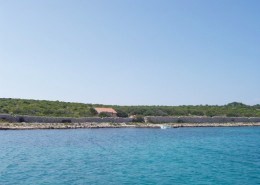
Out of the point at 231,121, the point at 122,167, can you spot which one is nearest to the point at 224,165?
the point at 122,167

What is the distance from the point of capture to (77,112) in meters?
65.8

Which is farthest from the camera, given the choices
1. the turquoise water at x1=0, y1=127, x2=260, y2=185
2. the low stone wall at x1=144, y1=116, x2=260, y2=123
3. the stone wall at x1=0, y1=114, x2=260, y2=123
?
the low stone wall at x1=144, y1=116, x2=260, y2=123

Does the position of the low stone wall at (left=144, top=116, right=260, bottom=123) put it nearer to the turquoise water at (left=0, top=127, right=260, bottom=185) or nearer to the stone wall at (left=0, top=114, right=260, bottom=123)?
the stone wall at (left=0, top=114, right=260, bottom=123)

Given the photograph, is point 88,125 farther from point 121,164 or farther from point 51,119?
point 121,164

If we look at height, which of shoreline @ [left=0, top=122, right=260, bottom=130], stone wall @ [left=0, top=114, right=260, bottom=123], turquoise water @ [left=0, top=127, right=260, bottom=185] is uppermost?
stone wall @ [left=0, top=114, right=260, bottom=123]

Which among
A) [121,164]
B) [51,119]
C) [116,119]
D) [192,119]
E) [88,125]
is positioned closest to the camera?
[121,164]

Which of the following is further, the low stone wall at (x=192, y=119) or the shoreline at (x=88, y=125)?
the low stone wall at (x=192, y=119)

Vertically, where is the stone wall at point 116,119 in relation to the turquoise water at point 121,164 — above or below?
above

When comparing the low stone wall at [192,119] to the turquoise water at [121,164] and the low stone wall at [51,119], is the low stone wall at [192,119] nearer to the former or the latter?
the low stone wall at [51,119]

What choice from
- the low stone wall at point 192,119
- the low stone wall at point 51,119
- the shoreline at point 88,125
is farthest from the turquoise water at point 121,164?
the low stone wall at point 192,119

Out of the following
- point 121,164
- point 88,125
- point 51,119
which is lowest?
point 121,164

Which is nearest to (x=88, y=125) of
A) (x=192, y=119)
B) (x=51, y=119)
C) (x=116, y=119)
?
(x=51, y=119)

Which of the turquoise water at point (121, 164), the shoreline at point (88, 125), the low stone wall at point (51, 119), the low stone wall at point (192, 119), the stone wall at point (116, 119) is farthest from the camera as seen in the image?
the low stone wall at point (192, 119)

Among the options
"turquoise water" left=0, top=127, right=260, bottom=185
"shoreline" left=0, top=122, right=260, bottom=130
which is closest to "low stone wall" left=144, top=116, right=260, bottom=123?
"shoreline" left=0, top=122, right=260, bottom=130
